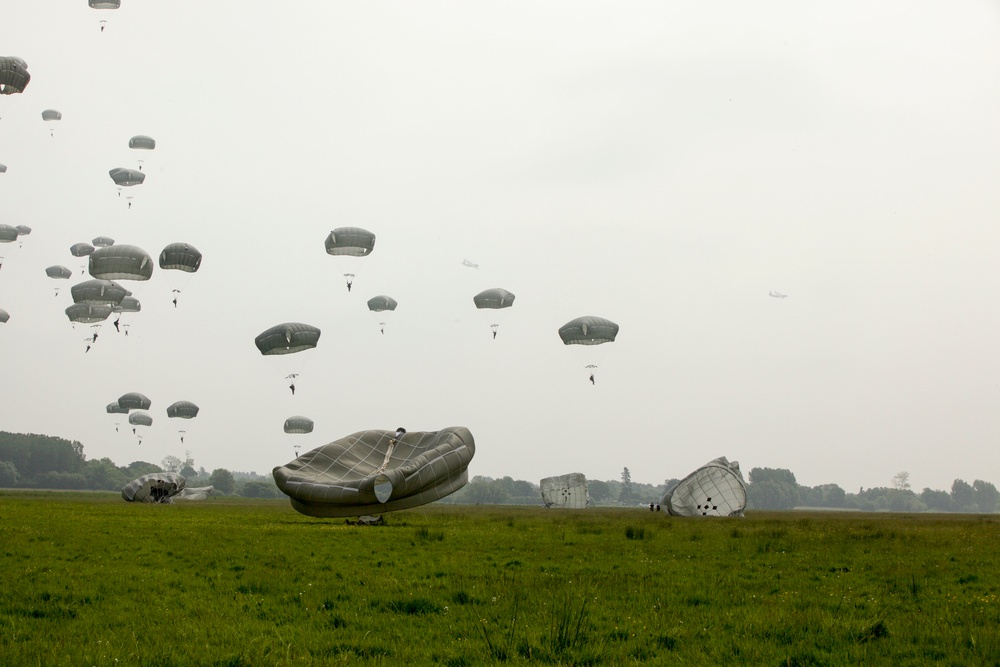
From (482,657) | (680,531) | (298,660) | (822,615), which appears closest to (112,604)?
(298,660)

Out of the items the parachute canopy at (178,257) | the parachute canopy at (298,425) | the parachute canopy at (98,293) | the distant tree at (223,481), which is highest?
the parachute canopy at (178,257)

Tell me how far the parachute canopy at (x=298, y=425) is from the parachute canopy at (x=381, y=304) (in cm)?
2238

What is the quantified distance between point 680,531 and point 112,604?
20.7 m

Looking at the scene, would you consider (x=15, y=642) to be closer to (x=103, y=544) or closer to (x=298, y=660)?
(x=298, y=660)

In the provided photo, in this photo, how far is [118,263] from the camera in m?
50.1

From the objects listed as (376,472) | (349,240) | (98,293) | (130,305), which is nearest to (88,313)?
(130,305)

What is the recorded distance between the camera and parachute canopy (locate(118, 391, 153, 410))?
8106cm

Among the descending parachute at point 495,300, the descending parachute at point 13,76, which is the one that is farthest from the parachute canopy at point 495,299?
the descending parachute at point 13,76

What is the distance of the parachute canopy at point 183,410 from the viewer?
85.0 m

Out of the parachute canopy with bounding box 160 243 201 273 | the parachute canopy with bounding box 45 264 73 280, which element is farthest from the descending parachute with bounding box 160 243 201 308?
the parachute canopy with bounding box 45 264 73 280

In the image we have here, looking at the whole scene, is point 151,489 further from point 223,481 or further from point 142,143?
point 223,481

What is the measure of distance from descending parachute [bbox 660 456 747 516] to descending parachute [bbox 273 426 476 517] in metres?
23.0

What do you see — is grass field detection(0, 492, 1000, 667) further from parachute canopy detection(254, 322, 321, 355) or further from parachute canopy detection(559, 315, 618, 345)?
parachute canopy detection(559, 315, 618, 345)

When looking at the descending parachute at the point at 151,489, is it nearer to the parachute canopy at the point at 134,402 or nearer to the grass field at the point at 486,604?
the parachute canopy at the point at 134,402
